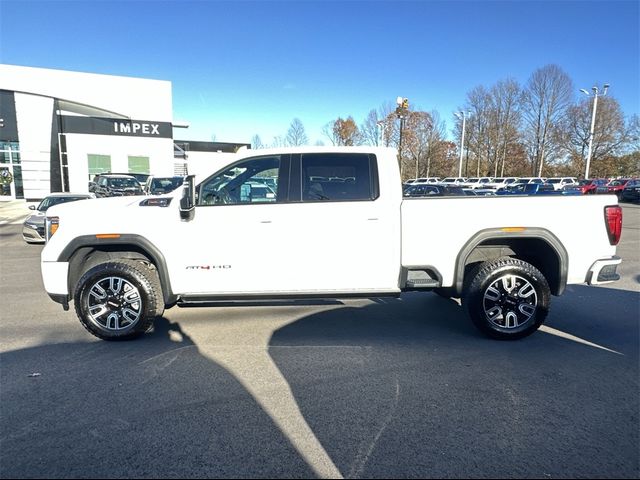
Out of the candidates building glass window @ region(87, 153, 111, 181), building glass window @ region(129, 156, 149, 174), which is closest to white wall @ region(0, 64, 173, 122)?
building glass window @ region(129, 156, 149, 174)

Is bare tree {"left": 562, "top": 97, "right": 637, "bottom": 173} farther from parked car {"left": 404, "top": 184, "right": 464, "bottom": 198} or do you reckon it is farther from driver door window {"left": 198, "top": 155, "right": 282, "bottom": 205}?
driver door window {"left": 198, "top": 155, "right": 282, "bottom": 205}

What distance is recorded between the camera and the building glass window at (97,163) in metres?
26.3

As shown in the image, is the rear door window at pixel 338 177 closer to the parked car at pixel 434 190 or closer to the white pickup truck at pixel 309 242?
the white pickup truck at pixel 309 242

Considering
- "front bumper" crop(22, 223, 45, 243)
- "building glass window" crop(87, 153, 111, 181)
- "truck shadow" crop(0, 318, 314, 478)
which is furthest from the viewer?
"building glass window" crop(87, 153, 111, 181)

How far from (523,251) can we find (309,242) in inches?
100

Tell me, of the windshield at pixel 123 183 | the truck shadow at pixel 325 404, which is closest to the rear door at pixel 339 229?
the truck shadow at pixel 325 404

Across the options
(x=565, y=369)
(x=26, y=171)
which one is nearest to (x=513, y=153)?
(x=26, y=171)

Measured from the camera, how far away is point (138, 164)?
1078 inches

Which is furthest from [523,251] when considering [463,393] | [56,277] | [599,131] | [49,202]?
[599,131]

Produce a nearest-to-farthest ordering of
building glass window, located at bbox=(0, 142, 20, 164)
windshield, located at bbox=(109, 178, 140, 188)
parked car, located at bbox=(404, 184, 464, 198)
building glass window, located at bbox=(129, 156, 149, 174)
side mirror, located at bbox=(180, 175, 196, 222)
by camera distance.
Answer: side mirror, located at bbox=(180, 175, 196, 222) < windshield, located at bbox=(109, 178, 140, 188) < parked car, located at bbox=(404, 184, 464, 198) < building glass window, located at bbox=(0, 142, 20, 164) < building glass window, located at bbox=(129, 156, 149, 174)

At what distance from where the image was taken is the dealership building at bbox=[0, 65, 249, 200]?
24.6 m

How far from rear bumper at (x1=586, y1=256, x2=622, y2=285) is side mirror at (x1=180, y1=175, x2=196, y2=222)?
4.34 meters

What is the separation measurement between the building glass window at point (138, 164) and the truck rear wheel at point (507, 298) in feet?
90.8

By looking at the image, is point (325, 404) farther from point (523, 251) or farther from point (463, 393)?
point (523, 251)
